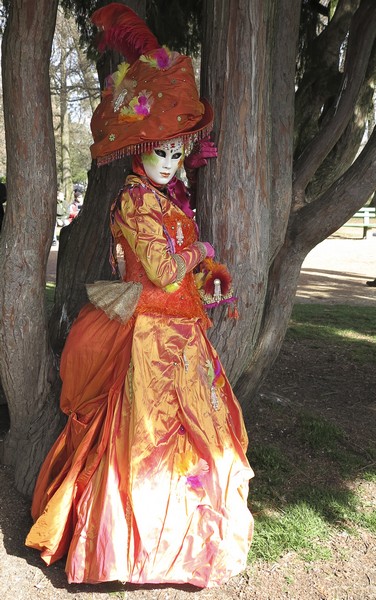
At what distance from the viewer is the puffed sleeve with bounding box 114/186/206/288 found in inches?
109

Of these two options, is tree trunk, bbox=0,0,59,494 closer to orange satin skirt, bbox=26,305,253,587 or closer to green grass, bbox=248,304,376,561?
orange satin skirt, bbox=26,305,253,587

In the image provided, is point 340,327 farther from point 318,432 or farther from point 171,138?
point 171,138

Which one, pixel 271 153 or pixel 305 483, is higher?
pixel 271 153

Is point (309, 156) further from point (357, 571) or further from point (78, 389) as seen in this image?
point (357, 571)

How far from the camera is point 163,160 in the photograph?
291 centimetres

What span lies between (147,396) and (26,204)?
1.11 meters

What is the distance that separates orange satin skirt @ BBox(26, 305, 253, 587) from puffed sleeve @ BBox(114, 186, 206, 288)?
0.80 ft

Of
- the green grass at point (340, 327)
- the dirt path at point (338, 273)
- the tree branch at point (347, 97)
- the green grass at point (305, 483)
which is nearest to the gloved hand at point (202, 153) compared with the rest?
the tree branch at point (347, 97)

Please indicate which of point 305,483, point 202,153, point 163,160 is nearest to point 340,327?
point 305,483

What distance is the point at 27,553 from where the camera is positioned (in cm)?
299

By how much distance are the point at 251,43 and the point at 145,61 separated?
56 cm

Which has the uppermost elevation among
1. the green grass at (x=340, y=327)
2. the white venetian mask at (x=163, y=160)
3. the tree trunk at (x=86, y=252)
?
the white venetian mask at (x=163, y=160)

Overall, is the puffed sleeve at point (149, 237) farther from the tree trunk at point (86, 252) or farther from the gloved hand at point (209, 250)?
the tree trunk at point (86, 252)

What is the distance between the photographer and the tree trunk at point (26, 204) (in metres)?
3.13
